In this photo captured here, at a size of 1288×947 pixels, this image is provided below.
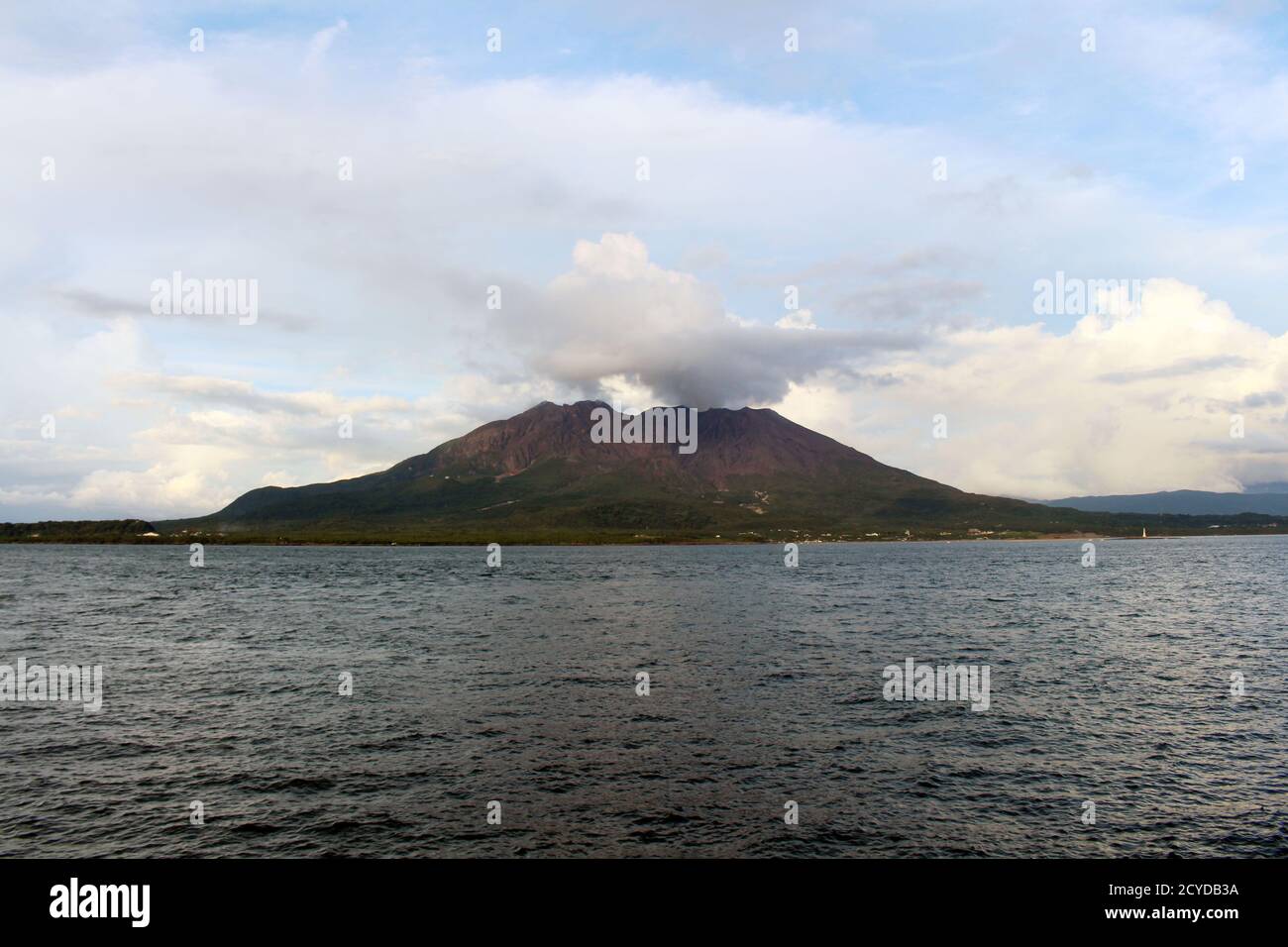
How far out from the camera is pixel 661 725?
43.4m

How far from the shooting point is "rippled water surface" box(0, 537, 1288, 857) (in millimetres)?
28641

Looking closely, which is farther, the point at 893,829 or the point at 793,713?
the point at 793,713

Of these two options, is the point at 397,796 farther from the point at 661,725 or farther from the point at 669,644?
the point at 669,644

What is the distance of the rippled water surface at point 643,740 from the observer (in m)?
28.6

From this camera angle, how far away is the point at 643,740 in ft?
133

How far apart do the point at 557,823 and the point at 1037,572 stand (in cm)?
17631

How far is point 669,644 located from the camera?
71750 millimetres

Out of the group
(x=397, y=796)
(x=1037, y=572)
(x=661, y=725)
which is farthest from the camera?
(x=1037, y=572)
